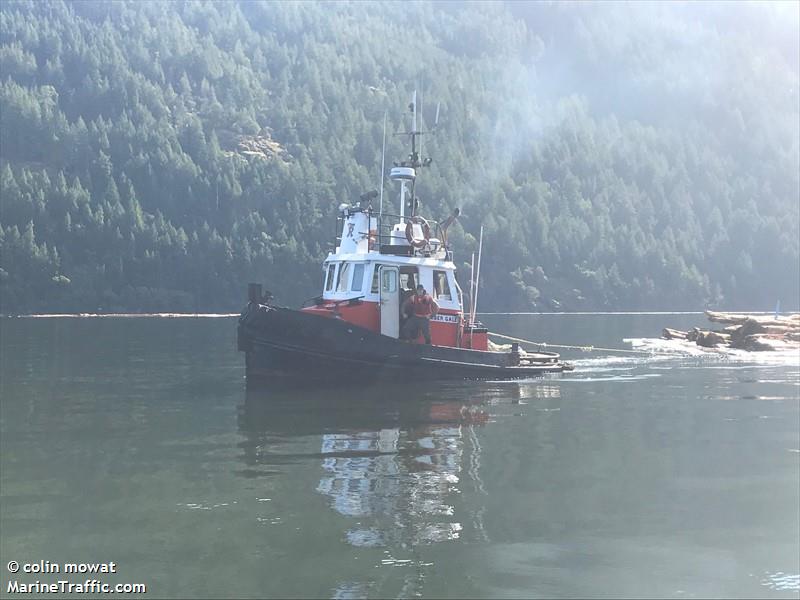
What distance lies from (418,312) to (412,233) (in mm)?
3175

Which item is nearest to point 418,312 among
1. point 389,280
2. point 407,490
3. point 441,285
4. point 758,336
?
point 389,280

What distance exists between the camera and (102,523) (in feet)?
46.3

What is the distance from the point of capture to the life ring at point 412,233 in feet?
107

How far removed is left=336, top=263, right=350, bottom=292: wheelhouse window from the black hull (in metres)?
2.51

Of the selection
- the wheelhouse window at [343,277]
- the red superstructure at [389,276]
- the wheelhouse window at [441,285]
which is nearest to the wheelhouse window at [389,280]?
the red superstructure at [389,276]

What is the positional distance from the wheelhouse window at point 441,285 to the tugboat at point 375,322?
0.03 m

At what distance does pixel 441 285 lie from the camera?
3297 cm

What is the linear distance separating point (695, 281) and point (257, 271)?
77.3 m

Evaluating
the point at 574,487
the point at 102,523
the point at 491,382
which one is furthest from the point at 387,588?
the point at 491,382

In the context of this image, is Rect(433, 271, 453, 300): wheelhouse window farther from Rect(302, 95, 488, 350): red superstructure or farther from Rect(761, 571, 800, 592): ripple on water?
Rect(761, 571, 800, 592): ripple on water

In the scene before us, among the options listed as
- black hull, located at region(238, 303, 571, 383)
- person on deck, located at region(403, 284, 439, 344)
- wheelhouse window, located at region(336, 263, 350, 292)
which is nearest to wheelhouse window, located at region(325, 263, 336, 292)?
wheelhouse window, located at region(336, 263, 350, 292)

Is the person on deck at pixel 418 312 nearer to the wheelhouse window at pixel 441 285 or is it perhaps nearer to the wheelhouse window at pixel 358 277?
the wheelhouse window at pixel 441 285

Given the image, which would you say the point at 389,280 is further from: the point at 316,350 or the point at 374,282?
the point at 316,350

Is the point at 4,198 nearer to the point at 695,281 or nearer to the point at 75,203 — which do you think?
the point at 75,203
